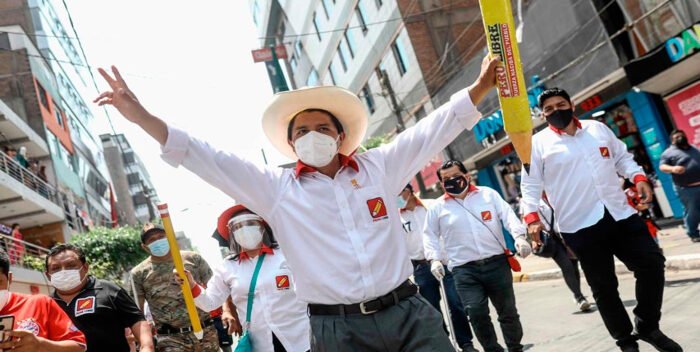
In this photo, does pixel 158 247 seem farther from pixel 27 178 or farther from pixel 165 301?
pixel 27 178

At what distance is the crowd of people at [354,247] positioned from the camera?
111 inches

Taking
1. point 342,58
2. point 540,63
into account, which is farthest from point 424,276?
point 342,58

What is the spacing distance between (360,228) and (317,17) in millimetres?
35199

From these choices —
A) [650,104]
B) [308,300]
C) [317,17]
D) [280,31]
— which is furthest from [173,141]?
[280,31]

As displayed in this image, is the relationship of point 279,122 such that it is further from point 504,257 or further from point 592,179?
point 504,257

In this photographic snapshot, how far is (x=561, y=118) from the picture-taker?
4.74 meters

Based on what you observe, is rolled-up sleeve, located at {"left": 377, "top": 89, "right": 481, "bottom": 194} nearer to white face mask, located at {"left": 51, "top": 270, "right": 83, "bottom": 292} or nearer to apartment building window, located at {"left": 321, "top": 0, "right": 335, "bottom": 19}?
white face mask, located at {"left": 51, "top": 270, "right": 83, "bottom": 292}

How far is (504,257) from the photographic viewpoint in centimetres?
585

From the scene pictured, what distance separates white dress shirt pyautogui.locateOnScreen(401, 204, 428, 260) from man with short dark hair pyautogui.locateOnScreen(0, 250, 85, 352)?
4412 millimetres

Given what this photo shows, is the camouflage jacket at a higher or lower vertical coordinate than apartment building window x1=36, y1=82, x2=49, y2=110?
lower

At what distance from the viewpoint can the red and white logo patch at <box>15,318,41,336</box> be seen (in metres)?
3.29

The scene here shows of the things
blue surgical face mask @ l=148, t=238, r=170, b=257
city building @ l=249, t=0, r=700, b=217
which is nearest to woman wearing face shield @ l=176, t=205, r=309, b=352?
blue surgical face mask @ l=148, t=238, r=170, b=257

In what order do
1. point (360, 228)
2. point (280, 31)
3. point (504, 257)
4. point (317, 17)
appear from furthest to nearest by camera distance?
1. point (280, 31)
2. point (317, 17)
3. point (504, 257)
4. point (360, 228)

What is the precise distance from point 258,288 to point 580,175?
8.00 ft
